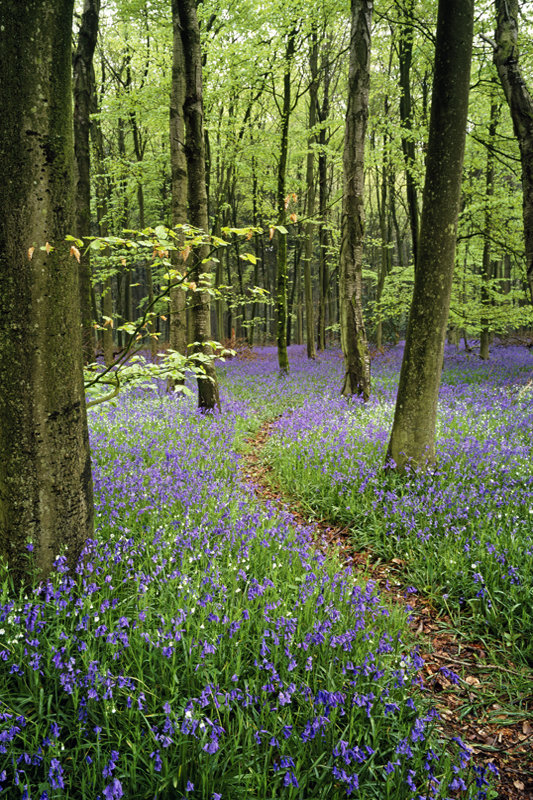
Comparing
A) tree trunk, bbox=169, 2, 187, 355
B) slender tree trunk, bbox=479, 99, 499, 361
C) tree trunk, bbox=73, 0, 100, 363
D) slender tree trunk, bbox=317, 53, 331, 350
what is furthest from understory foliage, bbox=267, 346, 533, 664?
slender tree trunk, bbox=317, 53, 331, 350

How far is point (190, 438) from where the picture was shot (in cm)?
709

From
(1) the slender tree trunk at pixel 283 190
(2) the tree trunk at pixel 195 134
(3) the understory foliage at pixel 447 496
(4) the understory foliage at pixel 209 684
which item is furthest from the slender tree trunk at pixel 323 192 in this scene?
(4) the understory foliage at pixel 209 684

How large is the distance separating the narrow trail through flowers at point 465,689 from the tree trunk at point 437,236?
6.24 ft

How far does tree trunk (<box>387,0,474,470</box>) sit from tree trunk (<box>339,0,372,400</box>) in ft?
13.7

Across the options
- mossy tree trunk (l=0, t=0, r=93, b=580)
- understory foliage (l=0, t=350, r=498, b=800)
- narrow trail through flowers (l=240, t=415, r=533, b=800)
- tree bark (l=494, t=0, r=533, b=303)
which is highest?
tree bark (l=494, t=0, r=533, b=303)

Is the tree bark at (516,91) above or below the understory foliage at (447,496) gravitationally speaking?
above

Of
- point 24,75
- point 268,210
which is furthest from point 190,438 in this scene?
point 268,210

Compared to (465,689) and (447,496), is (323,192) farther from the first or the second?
(465,689)

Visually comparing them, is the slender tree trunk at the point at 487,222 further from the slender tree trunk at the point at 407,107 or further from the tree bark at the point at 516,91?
the tree bark at the point at 516,91

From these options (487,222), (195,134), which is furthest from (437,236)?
(487,222)

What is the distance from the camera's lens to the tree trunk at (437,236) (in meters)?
4.86

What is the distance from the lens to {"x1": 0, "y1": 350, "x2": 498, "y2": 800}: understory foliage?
1.87 metres

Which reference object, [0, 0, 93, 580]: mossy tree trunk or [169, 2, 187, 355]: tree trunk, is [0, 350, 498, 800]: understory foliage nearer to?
[0, 0, 93, 580]: mossy tree trunk

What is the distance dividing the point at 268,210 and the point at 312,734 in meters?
24.4
